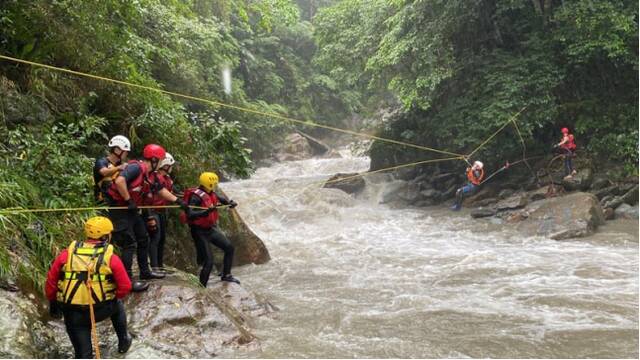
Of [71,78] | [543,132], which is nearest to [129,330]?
[71,78]

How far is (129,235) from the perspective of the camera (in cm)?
525

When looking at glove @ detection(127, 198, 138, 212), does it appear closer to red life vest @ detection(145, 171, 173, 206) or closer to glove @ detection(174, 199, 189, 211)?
red life vest @ detection(145, 171, 173, 206)

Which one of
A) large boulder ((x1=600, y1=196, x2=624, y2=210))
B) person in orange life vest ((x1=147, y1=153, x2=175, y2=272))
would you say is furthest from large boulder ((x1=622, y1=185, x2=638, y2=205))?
person in orange life vest ((x1=147, y1=153, x2=175, y2=272))

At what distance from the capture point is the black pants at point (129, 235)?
5.22 meters

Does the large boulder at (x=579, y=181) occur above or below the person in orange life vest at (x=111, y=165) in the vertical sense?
below

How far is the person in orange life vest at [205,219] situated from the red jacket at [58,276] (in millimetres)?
2224

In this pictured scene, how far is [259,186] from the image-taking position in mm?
18547

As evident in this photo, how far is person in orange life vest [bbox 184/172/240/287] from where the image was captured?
238 inches

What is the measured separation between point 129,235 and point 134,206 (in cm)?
32

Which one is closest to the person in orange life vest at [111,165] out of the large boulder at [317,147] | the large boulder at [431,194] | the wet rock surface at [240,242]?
the wet rock surface at [240,242]

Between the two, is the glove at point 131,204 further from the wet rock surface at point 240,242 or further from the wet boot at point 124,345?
the wet rock surface at point 240,242

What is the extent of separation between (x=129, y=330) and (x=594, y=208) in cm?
1073

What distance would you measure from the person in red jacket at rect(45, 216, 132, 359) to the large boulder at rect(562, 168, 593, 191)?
12.8 m

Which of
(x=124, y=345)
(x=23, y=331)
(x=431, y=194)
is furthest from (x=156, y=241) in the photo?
(x=431, y=194)
